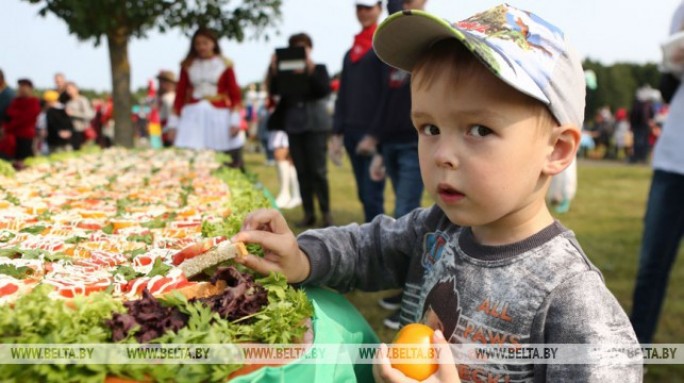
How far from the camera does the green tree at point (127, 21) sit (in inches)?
330

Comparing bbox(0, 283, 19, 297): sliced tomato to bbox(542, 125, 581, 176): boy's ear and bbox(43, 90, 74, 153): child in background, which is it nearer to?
bbox(542, 125, 581, 176): boy's ear

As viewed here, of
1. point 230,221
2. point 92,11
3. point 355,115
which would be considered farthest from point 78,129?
point 230,221

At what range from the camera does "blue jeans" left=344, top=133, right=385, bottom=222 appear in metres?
6.00

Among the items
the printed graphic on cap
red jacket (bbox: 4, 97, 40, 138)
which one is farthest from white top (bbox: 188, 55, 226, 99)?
the printed graphic on cap

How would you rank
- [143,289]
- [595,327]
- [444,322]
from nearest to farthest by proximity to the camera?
[595,327] → [143,289] → [444,322]

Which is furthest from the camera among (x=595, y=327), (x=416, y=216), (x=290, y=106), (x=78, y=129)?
(x=78, y=129)

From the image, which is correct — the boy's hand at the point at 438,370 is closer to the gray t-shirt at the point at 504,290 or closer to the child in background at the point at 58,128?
the gray t-shirt at the point at 504,290

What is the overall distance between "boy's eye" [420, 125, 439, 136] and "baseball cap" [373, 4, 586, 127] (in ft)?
0.68

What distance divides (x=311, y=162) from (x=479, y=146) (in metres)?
6.67

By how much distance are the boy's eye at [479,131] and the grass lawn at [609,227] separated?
9.93 ft

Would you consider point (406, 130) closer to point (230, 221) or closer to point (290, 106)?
point (230, 221)

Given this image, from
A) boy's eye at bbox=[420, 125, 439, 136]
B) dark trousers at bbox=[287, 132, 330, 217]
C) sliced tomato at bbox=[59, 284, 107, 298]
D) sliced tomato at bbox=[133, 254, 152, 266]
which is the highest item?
boy's eye at bbox=[420, 125, 439, 136]

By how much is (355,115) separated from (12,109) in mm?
7827

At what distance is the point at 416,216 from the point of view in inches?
81.0
